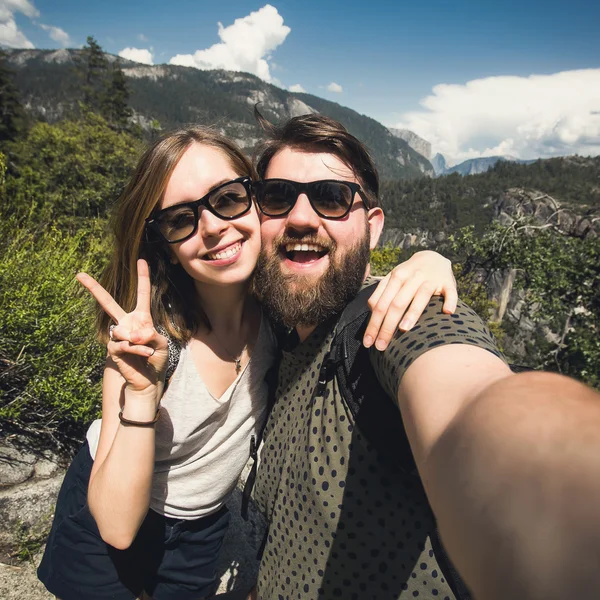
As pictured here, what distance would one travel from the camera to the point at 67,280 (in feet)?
12.4

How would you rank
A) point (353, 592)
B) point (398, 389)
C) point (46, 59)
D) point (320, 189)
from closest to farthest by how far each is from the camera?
point (398, 389)
point (353, 592)
point (320, 189)
point (46, 59)

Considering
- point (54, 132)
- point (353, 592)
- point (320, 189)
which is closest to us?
point (353, 592)

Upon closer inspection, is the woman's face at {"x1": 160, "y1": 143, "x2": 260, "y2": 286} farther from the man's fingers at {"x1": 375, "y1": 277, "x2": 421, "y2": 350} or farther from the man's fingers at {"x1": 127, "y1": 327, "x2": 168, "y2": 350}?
the man's fingers at {"x1": 375, "y1": 277, "x2": 421, "y2": 350}

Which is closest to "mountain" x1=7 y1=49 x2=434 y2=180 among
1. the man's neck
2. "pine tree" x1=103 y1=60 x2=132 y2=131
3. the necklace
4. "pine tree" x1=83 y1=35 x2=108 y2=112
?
"pine tree" x1=83 y1=35 x2=108 y2=112

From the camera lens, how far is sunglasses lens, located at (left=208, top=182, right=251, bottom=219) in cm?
167

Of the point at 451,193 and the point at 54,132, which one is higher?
the point at 451,193

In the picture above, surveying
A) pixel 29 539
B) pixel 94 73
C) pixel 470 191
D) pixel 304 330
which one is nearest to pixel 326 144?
pixel 304 330

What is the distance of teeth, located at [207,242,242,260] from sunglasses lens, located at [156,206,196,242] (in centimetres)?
14

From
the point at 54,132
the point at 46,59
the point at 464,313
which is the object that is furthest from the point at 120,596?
the point at 46,59

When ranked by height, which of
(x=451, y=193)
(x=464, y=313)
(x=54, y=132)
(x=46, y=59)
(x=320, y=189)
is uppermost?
(x=46, y=59)

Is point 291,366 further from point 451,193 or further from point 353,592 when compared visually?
point 451,193

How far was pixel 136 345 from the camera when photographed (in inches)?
51.6

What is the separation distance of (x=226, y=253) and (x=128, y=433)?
84 centimetres

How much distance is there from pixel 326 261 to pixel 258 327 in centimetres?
55
